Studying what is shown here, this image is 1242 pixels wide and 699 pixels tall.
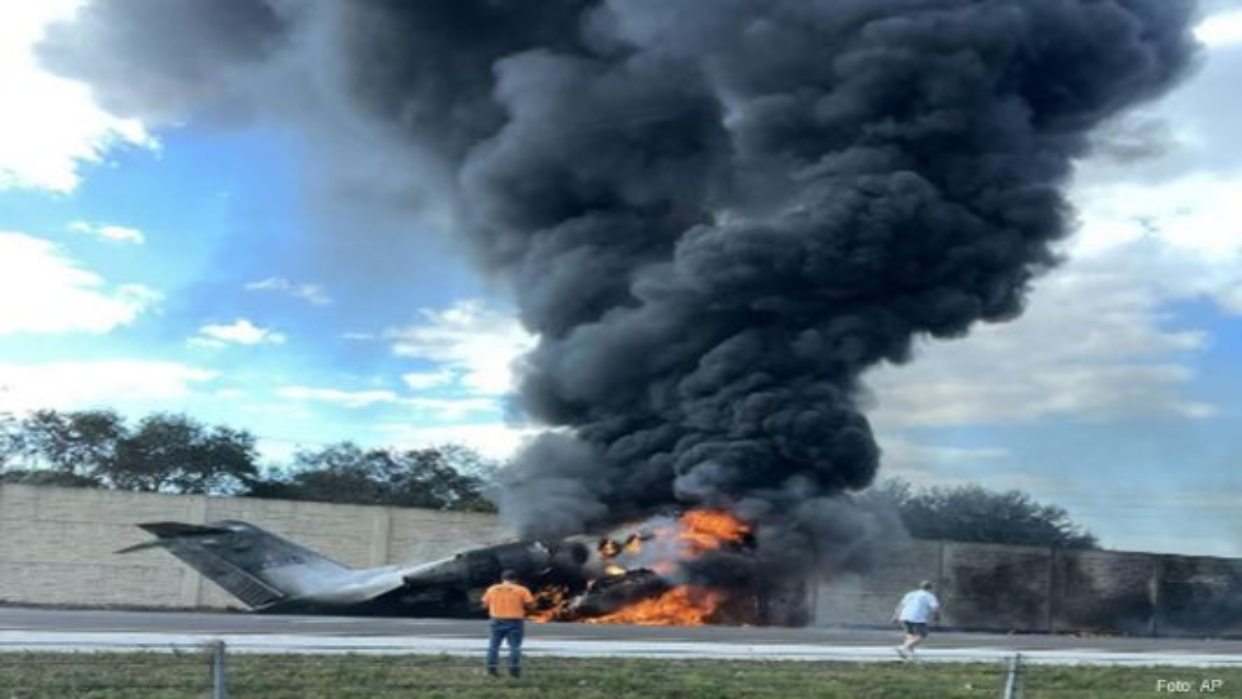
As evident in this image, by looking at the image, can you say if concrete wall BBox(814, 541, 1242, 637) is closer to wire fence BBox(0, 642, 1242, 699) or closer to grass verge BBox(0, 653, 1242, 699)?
wire fence BBox(0, 642, 1242, 699)

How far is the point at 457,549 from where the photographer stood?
3762cm

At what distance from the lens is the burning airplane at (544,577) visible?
104 ft

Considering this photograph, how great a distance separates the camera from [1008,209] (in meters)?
A: 35.5

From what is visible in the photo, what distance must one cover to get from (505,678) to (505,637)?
126 centimetres

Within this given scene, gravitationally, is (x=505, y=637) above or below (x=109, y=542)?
below

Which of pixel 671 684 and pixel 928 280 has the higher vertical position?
pixel 928 280

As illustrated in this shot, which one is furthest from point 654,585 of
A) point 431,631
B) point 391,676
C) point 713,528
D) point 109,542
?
point 391,676

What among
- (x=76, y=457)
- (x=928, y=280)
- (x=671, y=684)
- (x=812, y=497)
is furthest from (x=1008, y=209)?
(x=76, y=457)

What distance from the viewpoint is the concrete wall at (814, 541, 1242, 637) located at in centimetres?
4081

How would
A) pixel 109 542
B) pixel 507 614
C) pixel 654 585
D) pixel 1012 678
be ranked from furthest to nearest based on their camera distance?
pixel 109 542 < pixel 654 585 < pixel 507 614 < pixel 1012 678

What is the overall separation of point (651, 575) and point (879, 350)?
8.74 m

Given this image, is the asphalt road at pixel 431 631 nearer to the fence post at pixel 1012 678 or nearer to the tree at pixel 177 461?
the fence post at pixel 1012 678

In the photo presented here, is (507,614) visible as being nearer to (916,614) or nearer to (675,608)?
(916,614)

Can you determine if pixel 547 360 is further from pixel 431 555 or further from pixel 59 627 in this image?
pixel 59 627
